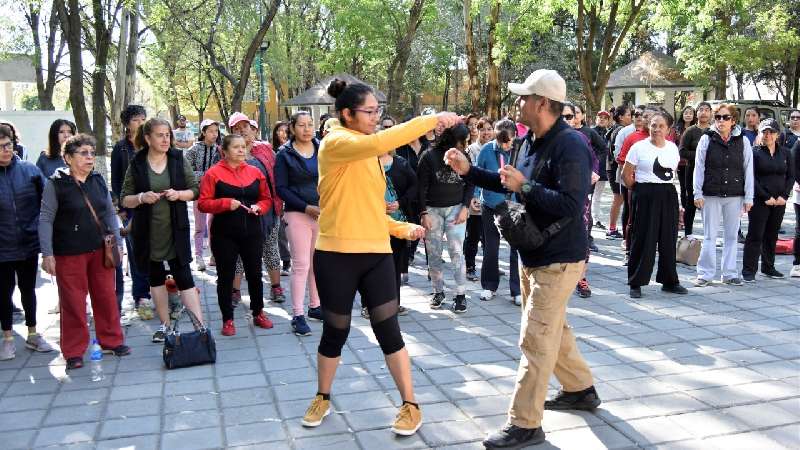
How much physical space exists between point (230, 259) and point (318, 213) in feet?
2.92

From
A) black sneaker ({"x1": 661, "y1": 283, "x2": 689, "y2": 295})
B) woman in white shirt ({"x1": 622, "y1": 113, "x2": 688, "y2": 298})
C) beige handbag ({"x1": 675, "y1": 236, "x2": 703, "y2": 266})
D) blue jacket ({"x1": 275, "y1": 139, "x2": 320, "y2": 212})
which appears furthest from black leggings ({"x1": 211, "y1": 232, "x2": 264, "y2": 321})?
beige handbag ({"x1": 675, "y1": 236, "x2": 703, "y2": 266})

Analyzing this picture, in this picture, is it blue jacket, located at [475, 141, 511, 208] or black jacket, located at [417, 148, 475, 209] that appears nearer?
black jacket, located at [417, 148, 475, 209]

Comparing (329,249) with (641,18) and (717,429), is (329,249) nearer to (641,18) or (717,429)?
(717,429)

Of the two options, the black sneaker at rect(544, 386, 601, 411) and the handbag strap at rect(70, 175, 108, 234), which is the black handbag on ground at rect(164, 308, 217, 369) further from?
the black sneaker at rect(544, 386, 601, 411)

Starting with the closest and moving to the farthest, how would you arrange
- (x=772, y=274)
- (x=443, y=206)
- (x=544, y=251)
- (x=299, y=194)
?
(x=544, y=251), (x=299, y=194), (x=443, y=206), (x=772, y=274)

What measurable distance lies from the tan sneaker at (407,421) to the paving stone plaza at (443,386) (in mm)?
63

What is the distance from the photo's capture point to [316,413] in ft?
14.2

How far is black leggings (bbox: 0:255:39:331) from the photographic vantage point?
230 inches

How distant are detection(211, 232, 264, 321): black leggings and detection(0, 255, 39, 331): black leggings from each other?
1492mm

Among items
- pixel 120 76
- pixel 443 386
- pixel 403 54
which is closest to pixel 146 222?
pixel 443 386

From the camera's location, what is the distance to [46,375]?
5473 mm

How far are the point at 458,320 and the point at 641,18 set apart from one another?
2196 cm

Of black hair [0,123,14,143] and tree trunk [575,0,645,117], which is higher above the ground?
tree trunk [575,0,645,117]

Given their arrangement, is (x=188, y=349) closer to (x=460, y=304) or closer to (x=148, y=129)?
(x=148, y=129)
